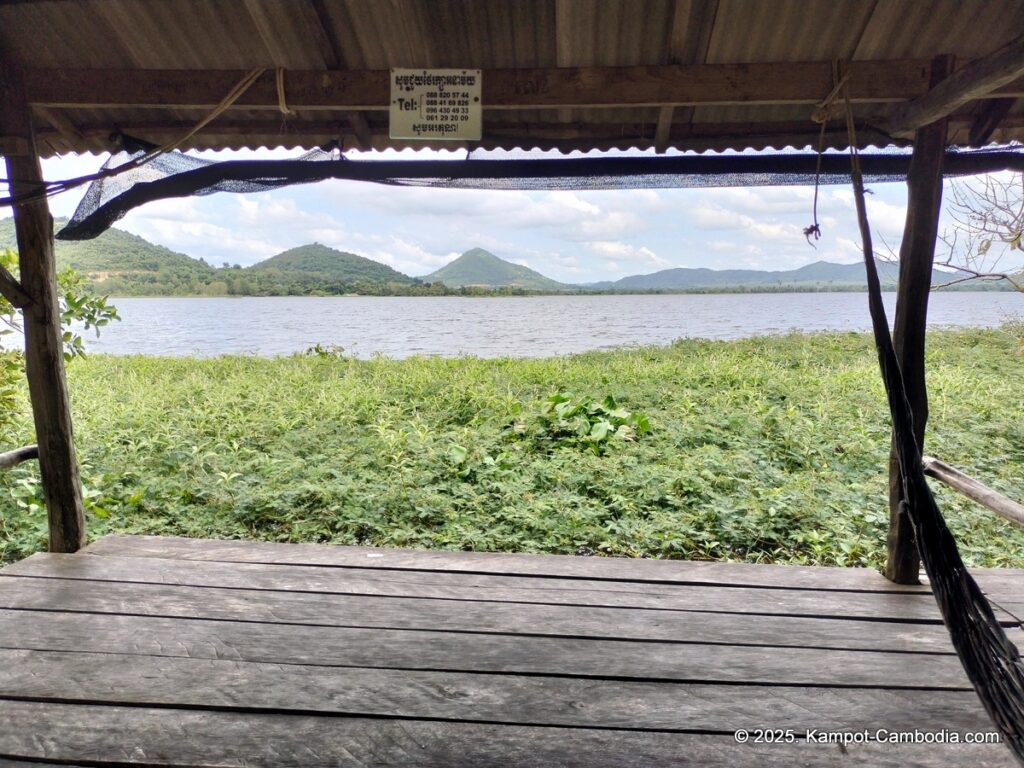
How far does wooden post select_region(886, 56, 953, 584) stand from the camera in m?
1.71

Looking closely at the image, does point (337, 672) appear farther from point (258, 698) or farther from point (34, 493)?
→ point (34, 493)

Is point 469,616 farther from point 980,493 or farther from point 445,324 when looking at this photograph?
Answer: point 445,324

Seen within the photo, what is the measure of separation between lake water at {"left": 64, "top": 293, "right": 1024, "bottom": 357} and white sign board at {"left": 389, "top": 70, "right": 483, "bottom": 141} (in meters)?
5.15

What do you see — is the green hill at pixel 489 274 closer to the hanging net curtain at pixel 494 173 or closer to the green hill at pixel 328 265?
the green hill at pixel 328 265

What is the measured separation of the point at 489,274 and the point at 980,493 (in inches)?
558

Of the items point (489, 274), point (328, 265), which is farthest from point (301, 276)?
point (489, 274)

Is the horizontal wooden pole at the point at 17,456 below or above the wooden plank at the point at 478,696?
above

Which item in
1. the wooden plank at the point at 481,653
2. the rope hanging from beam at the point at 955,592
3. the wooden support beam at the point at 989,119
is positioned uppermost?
the wooden support beam at the point at 989,119

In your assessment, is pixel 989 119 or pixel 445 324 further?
pixel 445 324

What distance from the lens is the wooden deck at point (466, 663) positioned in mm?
1202

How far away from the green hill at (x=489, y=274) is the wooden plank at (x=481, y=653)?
1169cm

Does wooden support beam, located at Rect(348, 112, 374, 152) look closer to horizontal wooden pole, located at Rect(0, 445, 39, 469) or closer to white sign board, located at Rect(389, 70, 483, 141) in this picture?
white sign board, located at Rect(389, 70, 483, 141)

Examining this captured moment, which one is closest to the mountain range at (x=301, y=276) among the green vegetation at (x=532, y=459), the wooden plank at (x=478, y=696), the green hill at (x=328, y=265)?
the green hill at (x=328, y=265)

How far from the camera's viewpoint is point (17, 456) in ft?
6.55
